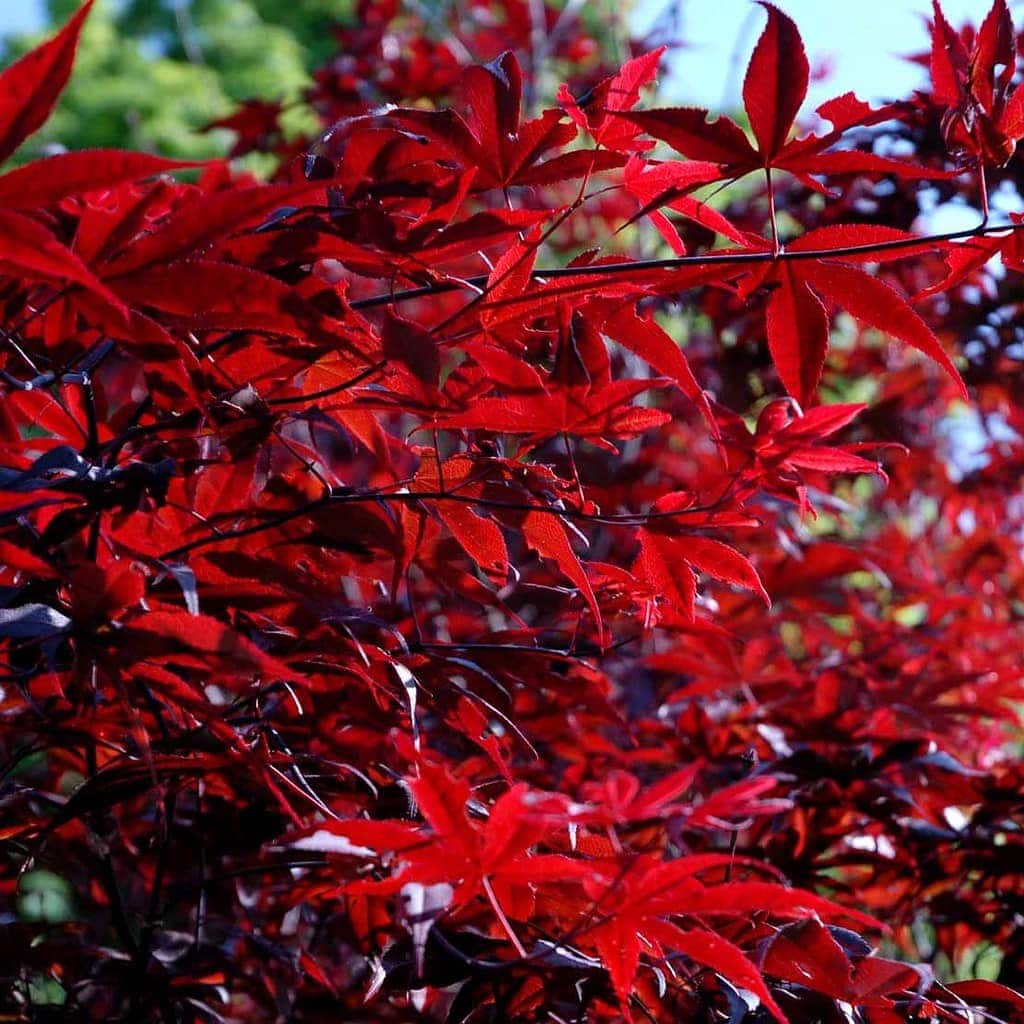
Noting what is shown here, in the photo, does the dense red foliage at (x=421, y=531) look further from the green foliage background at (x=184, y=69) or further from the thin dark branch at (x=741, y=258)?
the green foliage background at (x=184, y=69)

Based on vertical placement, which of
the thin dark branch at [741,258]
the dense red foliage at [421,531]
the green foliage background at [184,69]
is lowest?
the dense red foliage at [421,531]

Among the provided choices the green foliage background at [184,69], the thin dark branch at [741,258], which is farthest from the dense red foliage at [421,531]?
the green foliage background at [184,69]

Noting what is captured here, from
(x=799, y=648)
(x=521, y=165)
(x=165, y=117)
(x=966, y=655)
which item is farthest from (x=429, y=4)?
(x=521, y=165)

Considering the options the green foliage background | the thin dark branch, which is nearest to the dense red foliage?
the thin dark branch

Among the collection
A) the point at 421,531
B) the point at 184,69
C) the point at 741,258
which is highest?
A: the point at 184,69

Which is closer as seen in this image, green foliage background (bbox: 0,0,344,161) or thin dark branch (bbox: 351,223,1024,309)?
thin dark branch (bbox: 351,223,1024,309)

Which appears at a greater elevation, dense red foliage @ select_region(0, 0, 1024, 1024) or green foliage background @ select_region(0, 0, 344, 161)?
green foliage background @ select_region(0, 0, 344, 161)

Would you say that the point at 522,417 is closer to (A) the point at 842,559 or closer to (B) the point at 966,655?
(A) the point at 842,559

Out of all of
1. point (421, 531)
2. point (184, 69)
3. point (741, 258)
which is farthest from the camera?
point (184, 69)

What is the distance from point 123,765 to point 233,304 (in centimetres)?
34

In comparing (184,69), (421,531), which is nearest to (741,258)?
(421,531)

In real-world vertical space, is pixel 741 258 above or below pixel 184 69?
below

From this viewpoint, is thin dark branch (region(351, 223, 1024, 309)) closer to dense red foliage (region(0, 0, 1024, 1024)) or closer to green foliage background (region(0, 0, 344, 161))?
dense red foliage (region(0, 0, 1024, 1024))

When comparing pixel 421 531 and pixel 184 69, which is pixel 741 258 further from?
pixel 184 69
